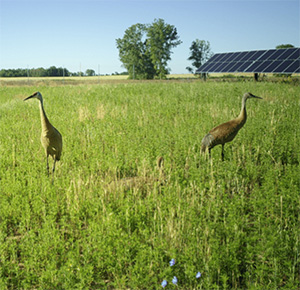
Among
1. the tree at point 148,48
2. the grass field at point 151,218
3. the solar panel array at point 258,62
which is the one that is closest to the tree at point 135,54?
the tree at point 148,48

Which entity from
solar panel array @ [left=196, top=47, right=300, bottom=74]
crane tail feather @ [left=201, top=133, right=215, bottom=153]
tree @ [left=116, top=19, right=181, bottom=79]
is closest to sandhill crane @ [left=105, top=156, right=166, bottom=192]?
crane tail feather @ [left=201, top=133, right=215, bottom=153]

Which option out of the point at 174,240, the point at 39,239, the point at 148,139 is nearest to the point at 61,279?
the point at 39,239

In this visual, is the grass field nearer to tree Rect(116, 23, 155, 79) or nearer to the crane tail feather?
the crane tail feather

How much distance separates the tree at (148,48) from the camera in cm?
6091

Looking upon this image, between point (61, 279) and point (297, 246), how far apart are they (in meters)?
2.33

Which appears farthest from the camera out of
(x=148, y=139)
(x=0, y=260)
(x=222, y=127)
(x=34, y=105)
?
(x=34, y=105)

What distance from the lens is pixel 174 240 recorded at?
326 cm

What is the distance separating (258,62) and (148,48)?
37.6m

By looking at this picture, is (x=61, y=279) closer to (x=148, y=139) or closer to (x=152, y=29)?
(x=148, y=139)

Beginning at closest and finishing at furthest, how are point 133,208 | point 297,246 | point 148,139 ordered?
point 297,246, point 133,208, point 148,139

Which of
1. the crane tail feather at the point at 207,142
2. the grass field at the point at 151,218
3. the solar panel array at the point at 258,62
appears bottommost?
the grass field at the point at 151,218

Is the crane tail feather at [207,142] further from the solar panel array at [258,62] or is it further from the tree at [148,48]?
the tree at [148,48]

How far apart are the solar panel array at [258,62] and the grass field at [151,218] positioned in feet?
62.7

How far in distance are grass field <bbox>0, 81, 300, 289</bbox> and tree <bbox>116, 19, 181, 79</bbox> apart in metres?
53.8
